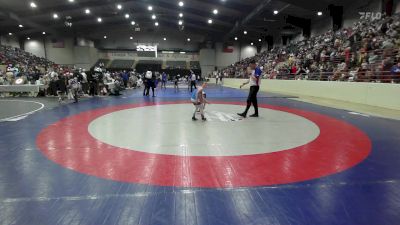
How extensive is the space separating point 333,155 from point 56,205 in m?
3.95

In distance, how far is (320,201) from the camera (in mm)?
2910

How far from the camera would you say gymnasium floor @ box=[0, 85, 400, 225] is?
2637mm

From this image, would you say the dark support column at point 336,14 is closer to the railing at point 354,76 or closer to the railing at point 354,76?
the railing at point 354,76

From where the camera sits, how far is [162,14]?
37625 millimetres

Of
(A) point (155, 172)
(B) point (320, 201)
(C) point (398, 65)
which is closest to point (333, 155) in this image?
(B) point (320, 201)

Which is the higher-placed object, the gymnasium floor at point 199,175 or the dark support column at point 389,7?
the dark support column at point 389,7

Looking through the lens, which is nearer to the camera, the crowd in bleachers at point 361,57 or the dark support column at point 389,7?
the crowd in bleachers at point 361,57

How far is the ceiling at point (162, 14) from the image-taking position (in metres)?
26.4

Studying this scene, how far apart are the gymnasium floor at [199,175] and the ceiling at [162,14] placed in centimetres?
1978

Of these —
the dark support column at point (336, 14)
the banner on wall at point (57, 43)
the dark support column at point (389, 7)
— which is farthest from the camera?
the banner on wall at point (57, 43)

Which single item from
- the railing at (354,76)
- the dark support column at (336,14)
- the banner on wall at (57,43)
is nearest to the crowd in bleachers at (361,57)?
the railing at (354,76)

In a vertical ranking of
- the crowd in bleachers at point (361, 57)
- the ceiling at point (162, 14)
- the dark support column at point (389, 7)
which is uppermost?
the ceiling at point (162, 14)

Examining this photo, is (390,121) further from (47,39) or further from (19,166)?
(47,39)

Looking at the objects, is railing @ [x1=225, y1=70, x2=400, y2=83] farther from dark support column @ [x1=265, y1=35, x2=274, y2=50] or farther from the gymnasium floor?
dark support column @ [x1=265, y1=35, x2=274, y2=50]
